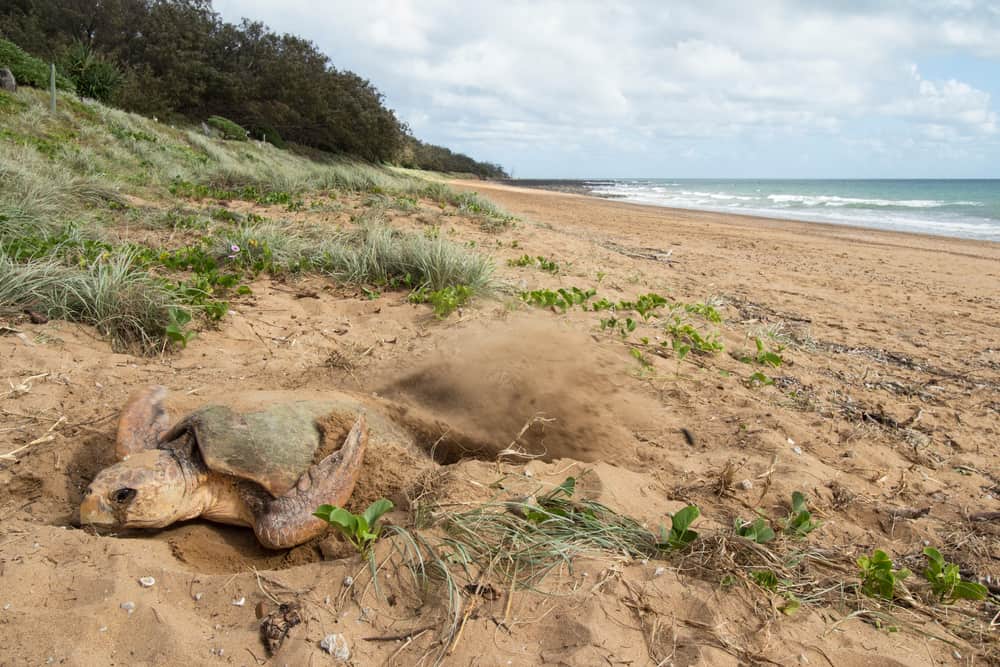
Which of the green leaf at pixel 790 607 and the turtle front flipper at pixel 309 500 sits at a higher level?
the turtle front flipper at pixel 309 500

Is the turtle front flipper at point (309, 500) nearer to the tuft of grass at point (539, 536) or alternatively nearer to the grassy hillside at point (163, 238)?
the tuft of grass at point (539, 536)

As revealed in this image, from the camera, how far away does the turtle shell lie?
7.55 feet

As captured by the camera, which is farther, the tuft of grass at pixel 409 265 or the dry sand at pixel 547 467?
the tuft of grass at pixel 409 265

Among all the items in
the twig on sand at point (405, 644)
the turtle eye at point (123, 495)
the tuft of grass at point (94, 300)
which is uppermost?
the tuft of grass at point (94, 300)

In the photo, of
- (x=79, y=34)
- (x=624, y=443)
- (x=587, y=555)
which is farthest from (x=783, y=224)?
(x=79, y=34)

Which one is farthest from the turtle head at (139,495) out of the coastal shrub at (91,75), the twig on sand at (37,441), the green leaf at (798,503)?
the coastal shrub at (91,75)

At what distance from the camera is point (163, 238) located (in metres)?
5.51

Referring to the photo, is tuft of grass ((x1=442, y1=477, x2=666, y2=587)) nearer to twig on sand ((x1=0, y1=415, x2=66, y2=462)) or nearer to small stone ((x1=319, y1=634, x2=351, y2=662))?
small stone ((x1=319, y1=634, x2=351, y2=662))

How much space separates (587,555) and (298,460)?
4.06 ft

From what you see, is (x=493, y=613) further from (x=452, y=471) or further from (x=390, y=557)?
(x=452, y=471)

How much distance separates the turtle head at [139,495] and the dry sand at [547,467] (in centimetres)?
9

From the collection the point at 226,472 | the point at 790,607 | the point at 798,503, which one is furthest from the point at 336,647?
the point at 798,503

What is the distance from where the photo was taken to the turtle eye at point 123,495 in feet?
6.74

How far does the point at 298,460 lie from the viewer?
242cm
